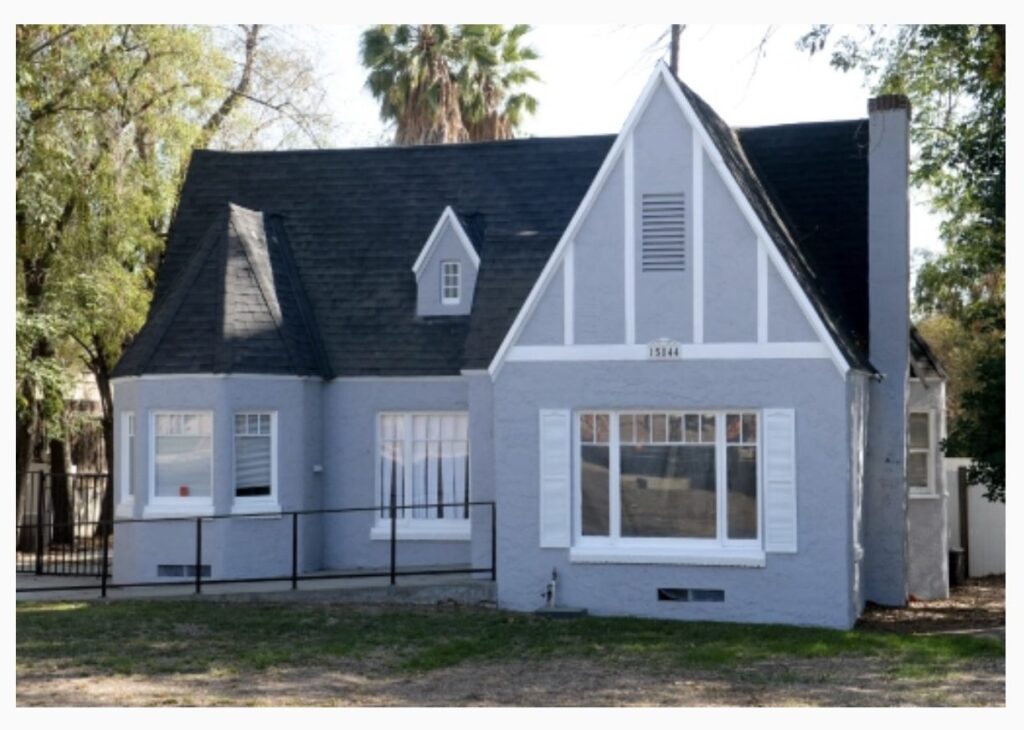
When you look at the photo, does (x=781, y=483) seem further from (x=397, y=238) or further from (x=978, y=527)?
(x=978, y=527)

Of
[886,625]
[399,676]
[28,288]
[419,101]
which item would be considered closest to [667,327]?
[886,625]

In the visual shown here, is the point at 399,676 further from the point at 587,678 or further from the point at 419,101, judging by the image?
the point at 419,101

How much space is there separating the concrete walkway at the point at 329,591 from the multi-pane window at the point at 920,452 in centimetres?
Answer: 674

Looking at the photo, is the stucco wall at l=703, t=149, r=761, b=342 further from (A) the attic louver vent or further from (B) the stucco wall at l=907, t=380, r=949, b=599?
(B) the stucco wall at l=907, t=380, r=949, b=599

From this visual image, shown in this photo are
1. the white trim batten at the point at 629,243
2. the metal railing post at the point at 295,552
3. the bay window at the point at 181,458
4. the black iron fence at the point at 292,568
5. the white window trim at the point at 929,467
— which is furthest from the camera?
the white window trim at the point at 929,467

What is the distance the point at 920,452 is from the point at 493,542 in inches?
260

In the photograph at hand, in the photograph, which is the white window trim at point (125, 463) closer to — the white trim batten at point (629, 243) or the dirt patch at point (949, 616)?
the white trim batten at point (629, 243)

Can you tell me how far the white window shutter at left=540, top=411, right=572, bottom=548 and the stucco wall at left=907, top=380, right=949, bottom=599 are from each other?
5.47 metres

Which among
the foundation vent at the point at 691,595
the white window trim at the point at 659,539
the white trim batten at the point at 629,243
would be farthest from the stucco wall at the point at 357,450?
the foundation vent at the point at 691,595

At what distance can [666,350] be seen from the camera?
1878cm

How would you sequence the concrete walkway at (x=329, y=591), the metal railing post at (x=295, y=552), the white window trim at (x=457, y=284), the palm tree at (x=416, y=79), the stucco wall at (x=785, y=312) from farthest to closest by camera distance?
1. the palm tree at (x=416, y=79)
2. the white window trim at (x=457, y=284)
3. the metal railing post at (x=295, y=552)
4. the concrete walkway at (x=329, y=591)
5. the stucco wall at (x=785, y=312)

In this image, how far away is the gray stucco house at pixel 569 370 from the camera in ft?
60.9

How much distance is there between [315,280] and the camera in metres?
24.0

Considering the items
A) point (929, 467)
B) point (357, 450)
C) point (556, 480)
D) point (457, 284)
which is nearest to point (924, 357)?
point (929, 467)
